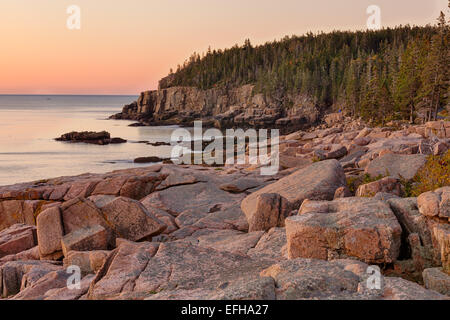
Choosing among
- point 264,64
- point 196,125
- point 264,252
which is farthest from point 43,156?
point 264,64

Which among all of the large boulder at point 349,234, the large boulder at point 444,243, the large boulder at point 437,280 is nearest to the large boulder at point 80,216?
the large boulder at point 349,234

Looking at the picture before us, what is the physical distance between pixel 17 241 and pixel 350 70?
118 m

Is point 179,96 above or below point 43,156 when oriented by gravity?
above

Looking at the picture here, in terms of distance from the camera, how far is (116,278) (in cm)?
724

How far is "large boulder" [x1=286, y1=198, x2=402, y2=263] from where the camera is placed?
752 centimetres

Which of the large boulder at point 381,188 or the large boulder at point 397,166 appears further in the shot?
the large boulder at point 397,166

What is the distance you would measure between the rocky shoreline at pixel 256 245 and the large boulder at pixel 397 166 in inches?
1.7

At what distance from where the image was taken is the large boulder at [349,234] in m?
7.52

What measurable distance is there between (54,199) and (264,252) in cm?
1345

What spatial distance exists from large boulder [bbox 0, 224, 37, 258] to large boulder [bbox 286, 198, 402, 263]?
10.2 m

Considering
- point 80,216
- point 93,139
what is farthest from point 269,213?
point 93,139

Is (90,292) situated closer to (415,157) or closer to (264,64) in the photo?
(415,157)

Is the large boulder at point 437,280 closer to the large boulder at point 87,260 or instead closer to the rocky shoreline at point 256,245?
the rocky shoreline at point 256,245

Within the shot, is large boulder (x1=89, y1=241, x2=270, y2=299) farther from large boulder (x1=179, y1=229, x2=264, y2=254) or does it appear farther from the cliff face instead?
the cliff face
